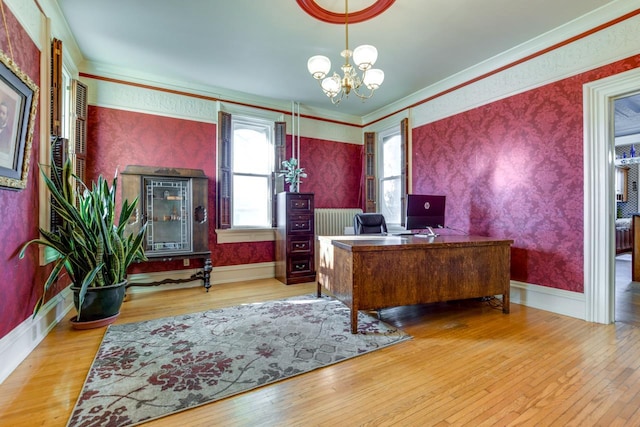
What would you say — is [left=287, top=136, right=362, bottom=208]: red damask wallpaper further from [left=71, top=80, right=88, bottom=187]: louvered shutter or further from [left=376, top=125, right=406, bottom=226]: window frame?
[left=71, top=80, right=88, bottom=187]: louvered shutter

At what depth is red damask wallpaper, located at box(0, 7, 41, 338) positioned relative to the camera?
70.6 inches

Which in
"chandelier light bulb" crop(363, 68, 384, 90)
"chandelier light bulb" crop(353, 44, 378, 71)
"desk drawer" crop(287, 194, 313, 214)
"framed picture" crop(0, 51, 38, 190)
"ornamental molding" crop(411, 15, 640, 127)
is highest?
"ornamental molding" crop(411, 15, 640, 127)

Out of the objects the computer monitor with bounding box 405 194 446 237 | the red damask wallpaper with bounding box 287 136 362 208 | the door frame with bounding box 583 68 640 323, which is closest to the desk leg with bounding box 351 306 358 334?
the computer monitor with bounding box 405 194 446 237

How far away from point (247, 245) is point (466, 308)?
119 inches

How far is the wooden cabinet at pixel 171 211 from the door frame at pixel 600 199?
161 inches

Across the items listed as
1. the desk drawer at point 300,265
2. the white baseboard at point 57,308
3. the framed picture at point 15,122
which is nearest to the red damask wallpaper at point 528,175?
the desk drawer at point 300,265

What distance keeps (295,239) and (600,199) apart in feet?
10.9

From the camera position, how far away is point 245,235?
4.32 m

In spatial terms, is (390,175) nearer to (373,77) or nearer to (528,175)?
(528,175)

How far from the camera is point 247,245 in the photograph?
172 inches

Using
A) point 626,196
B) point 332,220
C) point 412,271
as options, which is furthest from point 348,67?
point 626,196

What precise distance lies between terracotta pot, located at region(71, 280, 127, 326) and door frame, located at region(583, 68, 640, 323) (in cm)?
435

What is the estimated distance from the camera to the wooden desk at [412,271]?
236 centimetres

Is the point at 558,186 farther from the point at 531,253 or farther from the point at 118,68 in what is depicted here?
the point at 118,68
